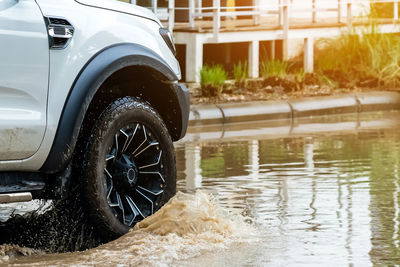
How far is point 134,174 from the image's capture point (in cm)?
793

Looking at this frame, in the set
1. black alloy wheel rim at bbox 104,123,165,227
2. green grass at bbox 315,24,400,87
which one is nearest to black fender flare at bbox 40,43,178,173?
black alloy wheel rim at bbox 104,123,165,227

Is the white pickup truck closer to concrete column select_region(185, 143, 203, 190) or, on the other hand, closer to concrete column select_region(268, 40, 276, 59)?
concrete column select_region(185, 143, 203, 190)

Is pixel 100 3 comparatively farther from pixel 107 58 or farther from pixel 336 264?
pixel 336 264

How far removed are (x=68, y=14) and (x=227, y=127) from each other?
27.7ft

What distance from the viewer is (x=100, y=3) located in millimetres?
7793

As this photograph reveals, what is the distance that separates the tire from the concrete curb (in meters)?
7.65

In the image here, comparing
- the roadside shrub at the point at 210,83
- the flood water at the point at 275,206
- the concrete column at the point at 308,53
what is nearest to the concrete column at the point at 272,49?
the concrete column at the point at 308,53

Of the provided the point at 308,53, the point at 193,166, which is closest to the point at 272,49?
the point at 308,53

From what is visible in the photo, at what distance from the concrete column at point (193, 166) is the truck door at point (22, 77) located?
3489 millimetres

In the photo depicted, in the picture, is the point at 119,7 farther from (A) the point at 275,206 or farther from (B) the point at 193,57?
(B) the point at 193,57

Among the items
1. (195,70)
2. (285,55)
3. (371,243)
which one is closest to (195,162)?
(371,243)

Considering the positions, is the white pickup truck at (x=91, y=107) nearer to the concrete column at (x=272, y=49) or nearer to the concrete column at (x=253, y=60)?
the concrete column at (x=253, y=60)

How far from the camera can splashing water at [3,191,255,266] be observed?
7254 mm

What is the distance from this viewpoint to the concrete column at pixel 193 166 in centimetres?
1090
